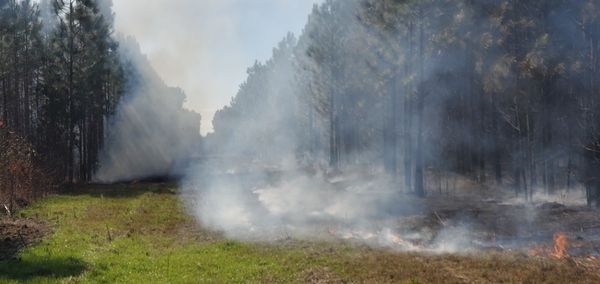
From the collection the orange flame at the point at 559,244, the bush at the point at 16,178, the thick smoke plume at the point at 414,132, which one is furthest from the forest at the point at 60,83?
the orange flame at the point at 559,244

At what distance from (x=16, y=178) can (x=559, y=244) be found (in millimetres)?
21014

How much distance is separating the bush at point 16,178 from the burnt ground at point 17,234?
4.29 feet

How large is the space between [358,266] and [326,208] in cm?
1191

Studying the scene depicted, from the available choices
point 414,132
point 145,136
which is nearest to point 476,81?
point 414,132

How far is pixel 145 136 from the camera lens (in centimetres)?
4612

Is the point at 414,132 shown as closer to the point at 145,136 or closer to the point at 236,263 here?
the point at 236,263

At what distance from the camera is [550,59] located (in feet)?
76.2

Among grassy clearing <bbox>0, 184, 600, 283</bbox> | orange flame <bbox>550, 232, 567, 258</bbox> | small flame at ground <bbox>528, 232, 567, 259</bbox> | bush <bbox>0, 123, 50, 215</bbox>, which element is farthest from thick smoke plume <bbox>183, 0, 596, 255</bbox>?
bush <bbox>0, 123, 50, 215</bbox>

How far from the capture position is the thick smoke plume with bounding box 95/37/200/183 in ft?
146

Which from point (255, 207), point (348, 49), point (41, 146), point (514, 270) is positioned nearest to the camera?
point (514, 270)

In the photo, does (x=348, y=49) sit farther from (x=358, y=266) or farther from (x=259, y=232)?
(x=358, y=266)

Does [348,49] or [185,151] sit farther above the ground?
[348,49]

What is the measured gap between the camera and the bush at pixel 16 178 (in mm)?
17500

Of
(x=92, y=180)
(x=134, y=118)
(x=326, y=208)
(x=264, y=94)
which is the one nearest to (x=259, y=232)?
(x=326, y=208)
